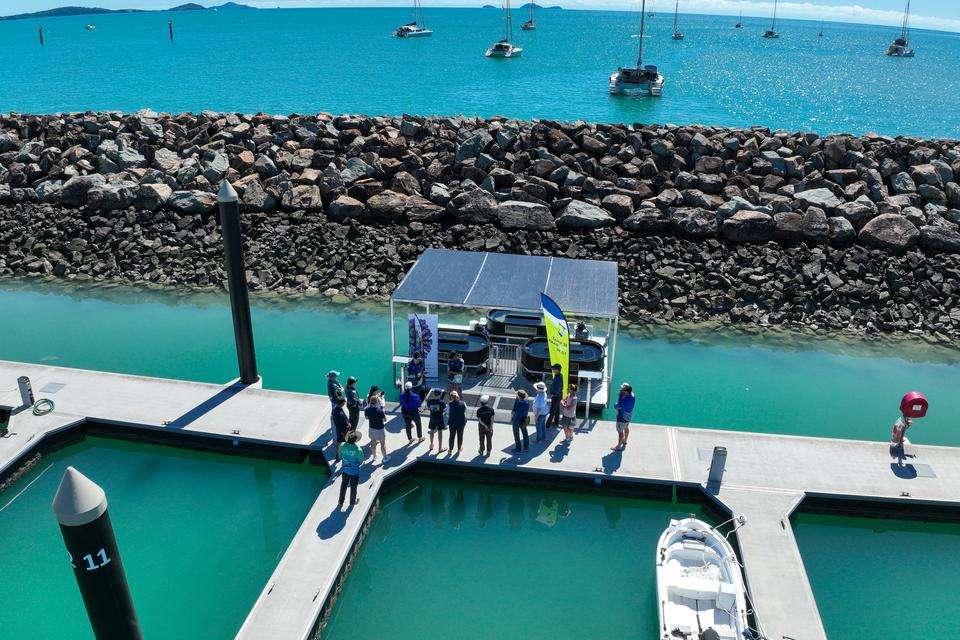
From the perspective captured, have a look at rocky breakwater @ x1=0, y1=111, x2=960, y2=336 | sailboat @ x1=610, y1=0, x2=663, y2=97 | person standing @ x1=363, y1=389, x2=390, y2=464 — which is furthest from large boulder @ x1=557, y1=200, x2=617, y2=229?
sailboat @ x1=610, y1=0, x2=663, y2=97

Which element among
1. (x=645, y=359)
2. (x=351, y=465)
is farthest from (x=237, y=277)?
(x=645, y=359)

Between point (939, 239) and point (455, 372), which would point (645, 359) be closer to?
point (455, 372)

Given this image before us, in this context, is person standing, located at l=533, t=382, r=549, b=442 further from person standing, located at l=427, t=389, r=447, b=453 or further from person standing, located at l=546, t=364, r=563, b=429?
person standing, located at l=427, t=389, r=447, b=453

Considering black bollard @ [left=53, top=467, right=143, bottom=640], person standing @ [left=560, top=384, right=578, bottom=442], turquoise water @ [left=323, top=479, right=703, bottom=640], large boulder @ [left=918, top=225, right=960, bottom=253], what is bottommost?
turquoise water @ [left=323, top=479, right=703, bottom=640]

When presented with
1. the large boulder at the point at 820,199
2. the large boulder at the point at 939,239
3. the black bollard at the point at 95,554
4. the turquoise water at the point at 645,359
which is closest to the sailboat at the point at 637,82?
the large boulder at the point at 820,199

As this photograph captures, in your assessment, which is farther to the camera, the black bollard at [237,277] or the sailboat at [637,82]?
the sailboat at [637,82]

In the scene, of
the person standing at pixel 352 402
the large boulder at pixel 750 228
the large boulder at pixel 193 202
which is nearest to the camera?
the person standing at pixel 352 402

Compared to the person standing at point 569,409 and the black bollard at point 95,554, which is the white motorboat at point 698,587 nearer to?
the person standing at point 569,409
